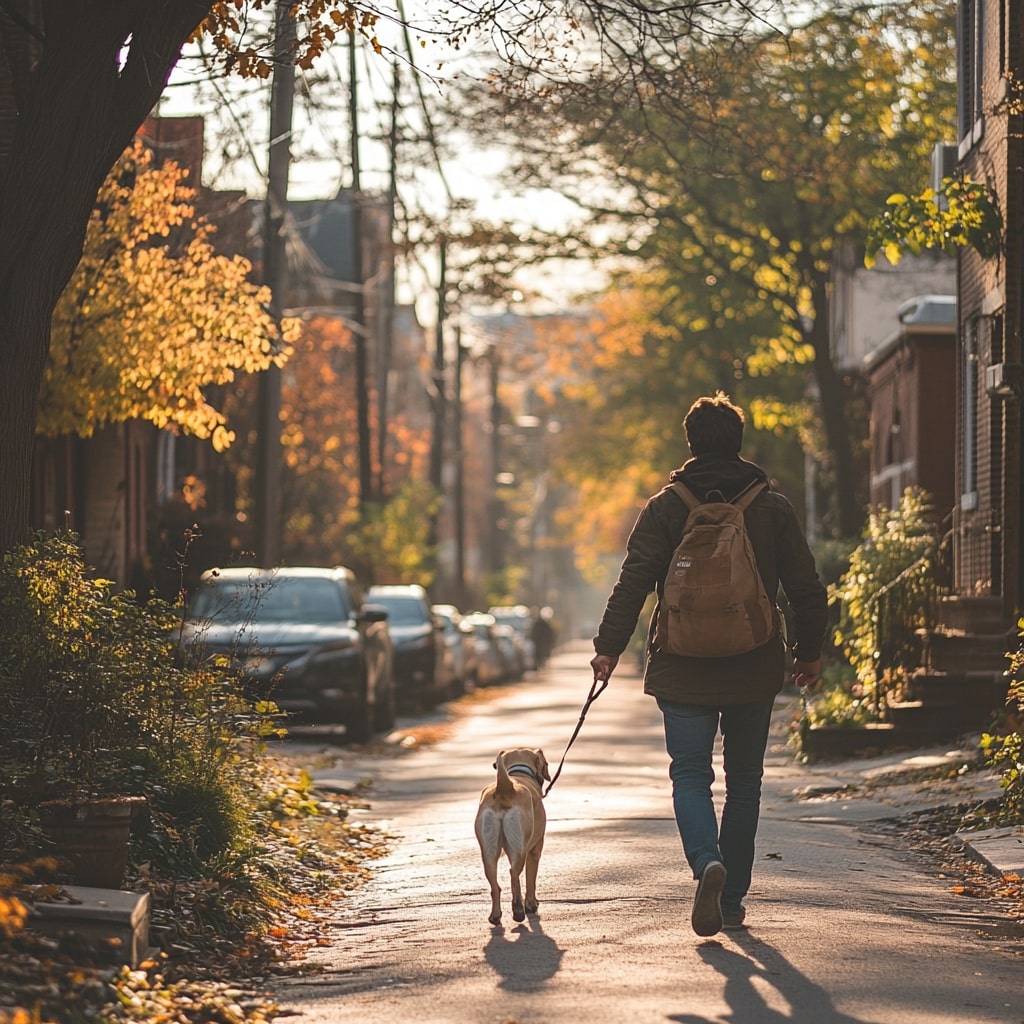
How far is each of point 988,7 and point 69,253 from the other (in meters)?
12.8

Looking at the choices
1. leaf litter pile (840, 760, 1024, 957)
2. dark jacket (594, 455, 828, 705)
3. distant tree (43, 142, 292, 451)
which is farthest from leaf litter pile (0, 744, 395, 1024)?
distant tree (43, 142, 292, 451)

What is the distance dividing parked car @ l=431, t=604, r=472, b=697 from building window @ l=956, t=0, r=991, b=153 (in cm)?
1399

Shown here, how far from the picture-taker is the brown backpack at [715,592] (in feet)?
25.8

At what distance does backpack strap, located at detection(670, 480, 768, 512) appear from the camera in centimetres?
809

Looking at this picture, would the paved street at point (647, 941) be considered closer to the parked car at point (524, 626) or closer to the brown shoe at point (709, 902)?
the brown shoe at point (709, 902)

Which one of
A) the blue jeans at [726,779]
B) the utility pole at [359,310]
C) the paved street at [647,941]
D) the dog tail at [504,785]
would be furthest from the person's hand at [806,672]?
the utility pole at [359,310]

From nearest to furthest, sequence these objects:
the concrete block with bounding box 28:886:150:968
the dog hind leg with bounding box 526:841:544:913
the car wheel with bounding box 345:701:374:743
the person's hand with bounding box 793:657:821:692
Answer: the concrete block with bounding box 28:886:150:968, the person's hand with bounding box 793:657:821:692, the dog hind leg with bounding box 526:841:544:913, the car wheel with bounding box 345:701:374:743

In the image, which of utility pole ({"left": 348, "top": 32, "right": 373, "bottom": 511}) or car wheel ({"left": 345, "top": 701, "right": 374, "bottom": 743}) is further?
utility pole ({"left": 348, "top": 32, "right": 373, "bottom": 511})

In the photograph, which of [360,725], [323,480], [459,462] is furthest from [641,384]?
[360,725]

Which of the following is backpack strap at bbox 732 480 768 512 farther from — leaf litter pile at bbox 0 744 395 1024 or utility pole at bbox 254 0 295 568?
utility pole at bbox 254 0 295 568

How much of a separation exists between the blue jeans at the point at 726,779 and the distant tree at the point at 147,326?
420 inches

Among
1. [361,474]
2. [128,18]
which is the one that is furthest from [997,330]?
[361,474]

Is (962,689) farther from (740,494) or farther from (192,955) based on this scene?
(192,955)

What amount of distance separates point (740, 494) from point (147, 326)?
11763mm
